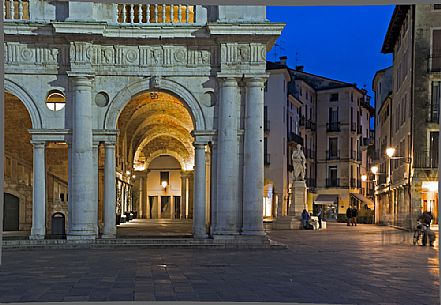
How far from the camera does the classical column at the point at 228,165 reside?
67.4 feet

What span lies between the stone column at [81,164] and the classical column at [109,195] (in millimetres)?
587

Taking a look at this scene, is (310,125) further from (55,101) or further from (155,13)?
(55,101)

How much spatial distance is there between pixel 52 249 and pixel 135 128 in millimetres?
17982

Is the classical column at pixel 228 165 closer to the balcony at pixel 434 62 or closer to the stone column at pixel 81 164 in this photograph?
the stone column at pixel 81 164

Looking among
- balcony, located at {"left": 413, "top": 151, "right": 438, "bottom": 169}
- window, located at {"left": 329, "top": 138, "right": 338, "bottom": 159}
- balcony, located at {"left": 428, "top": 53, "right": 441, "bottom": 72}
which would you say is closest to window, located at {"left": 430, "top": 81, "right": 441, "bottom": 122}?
balcony, located at {"left": 428, "top": 53, "right": 441, "bottom": 72}

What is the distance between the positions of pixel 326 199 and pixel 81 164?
46.2 metres

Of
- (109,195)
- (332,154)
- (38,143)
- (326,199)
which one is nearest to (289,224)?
(109,195)

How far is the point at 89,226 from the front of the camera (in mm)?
20469

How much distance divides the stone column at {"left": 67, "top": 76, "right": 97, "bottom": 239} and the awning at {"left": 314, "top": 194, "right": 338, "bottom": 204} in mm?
44761

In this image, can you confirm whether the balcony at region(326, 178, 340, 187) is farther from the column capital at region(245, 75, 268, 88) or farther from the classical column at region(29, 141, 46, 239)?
the classical column at region(29, 141, 46, 239)

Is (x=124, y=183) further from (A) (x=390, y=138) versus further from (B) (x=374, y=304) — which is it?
(B) (x=374, y=304)

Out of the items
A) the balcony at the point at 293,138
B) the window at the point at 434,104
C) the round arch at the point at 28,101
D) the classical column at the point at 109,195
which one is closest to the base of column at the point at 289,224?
the window at the point at 434,104

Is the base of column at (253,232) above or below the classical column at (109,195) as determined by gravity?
below

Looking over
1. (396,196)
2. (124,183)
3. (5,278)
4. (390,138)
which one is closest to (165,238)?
(5,278)
